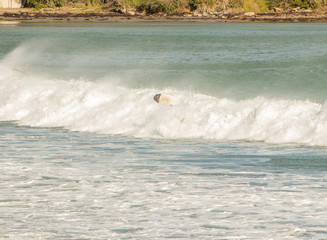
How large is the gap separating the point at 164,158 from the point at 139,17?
77839 mm

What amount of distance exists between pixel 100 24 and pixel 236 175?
230 ft

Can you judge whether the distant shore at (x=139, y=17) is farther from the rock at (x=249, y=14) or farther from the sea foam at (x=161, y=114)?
the sea foam at (x=161, y=114)

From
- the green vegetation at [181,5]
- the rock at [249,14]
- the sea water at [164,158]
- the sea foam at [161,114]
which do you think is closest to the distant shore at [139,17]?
the rock at [249,14]

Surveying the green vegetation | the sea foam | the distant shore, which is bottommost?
the distant shore

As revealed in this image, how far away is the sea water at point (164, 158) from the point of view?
823 cm

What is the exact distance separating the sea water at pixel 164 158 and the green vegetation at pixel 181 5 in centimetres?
6124

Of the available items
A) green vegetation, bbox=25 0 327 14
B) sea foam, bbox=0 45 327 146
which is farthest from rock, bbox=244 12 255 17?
sea foam, bbox=0 45 327 146

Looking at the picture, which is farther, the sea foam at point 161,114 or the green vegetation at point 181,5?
the green vegetation at point 181,5

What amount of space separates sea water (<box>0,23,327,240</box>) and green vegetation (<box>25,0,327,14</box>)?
6124 centimetres

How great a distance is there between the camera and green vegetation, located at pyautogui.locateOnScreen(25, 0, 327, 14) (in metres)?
90.2

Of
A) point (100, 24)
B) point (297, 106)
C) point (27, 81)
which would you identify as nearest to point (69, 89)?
point (27, 81)

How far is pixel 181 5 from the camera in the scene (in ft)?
305

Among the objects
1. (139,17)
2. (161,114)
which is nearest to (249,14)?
(139,17)

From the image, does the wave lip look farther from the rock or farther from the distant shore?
the rock
